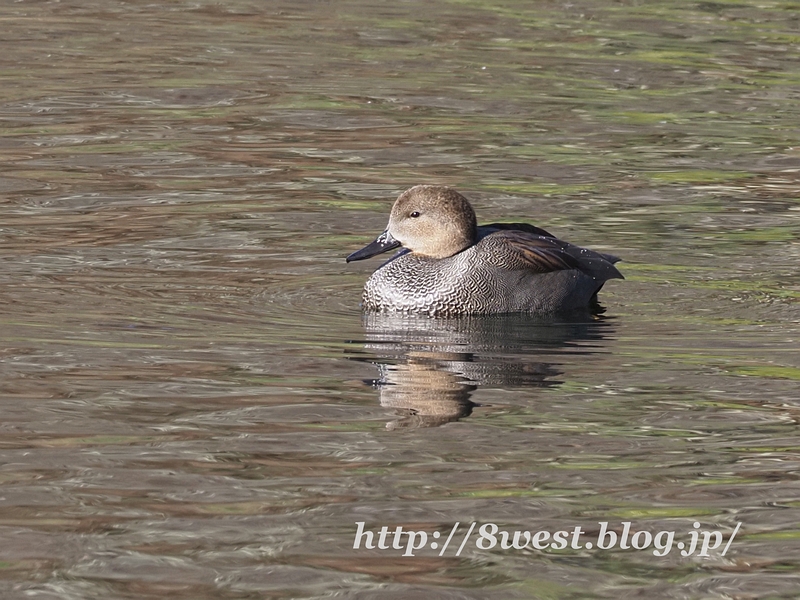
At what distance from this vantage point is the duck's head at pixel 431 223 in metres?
9.44

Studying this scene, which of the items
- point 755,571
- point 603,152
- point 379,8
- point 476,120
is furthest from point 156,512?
point 379,8

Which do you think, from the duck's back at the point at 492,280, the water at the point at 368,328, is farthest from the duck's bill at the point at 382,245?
the water at the point at 368,328

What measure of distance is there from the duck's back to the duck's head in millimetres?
77

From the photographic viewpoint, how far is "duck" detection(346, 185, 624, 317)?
30.3ft

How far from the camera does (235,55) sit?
17609mm

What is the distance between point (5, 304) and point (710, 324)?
390cm

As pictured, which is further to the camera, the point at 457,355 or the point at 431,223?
the point at 431,223

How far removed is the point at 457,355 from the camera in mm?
8234

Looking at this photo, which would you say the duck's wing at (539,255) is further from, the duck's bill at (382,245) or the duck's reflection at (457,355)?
the duck's bill at (382,245)

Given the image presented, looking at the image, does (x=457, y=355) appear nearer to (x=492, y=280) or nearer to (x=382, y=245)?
(x=492, y=280)

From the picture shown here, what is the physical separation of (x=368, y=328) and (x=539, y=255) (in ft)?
3.80

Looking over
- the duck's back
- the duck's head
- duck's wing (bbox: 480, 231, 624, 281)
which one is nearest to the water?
the duck's back

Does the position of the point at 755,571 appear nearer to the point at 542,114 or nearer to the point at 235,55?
the point at 542,114

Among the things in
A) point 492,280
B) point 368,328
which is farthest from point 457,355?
point 492,280
